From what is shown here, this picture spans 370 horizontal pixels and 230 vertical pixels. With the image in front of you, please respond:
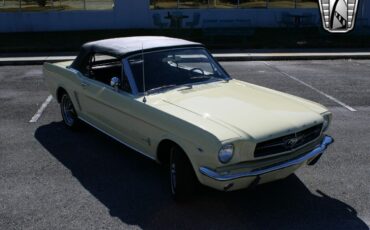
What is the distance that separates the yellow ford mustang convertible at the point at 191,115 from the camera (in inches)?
173

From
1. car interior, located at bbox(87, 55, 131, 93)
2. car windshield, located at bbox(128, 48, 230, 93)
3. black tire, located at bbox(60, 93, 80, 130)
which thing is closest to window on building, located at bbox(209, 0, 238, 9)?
black tire, located at bbox(60, 93, 80, 130)

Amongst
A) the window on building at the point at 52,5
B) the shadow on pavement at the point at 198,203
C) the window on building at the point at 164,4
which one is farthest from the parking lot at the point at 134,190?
the window on building at the point at 164,4

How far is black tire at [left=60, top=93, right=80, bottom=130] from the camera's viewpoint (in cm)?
731

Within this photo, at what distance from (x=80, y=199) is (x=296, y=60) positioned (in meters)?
11.8

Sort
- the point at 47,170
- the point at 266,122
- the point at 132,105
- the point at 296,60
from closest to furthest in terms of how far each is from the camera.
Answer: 1. the point at 266,122
2. the point at 132,105
3. the point at 47,170
4. the point at 296,60

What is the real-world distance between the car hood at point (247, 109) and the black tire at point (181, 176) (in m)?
0.48

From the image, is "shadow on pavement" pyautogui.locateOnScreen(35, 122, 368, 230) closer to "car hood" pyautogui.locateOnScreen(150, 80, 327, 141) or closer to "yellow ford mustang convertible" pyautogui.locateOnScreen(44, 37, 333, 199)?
"yellow ford mustang convertible" pyautogui.locateOnScreen(44, 37, 333, 199)

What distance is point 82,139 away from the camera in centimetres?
707

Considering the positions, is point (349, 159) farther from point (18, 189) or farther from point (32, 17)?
point (32, 17)

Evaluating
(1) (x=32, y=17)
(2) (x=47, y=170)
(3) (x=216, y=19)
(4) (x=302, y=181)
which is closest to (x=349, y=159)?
(4) (x=302, y=181)

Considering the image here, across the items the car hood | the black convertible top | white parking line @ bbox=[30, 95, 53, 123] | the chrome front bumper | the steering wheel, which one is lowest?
white parking line @ bbox=[30, 95, 53, 123]

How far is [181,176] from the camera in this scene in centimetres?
473

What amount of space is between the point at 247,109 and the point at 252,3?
17.7 metres

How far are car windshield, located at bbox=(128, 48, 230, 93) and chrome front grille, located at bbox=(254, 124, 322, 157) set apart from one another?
1679mm
